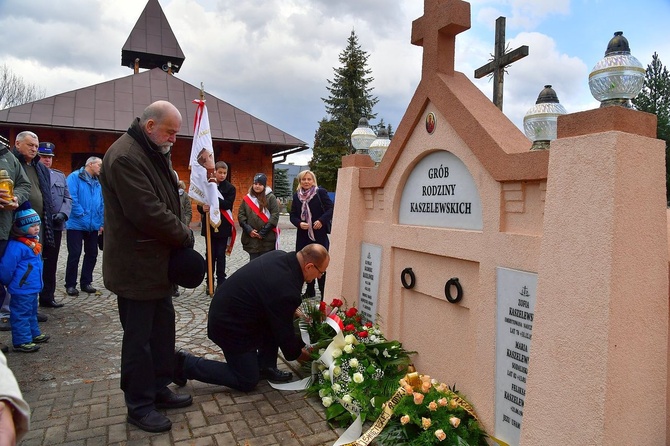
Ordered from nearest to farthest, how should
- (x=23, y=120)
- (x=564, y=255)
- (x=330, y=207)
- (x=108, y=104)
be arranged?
(x=564, y=255), (x=330, y=207), (x=23, y=120), (x=108, y=104)

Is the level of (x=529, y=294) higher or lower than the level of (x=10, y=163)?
lower

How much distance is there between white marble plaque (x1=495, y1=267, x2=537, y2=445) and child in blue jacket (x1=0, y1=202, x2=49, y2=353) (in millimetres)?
4079

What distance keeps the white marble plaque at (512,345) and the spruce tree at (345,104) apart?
29.7 metres

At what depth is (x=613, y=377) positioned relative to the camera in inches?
76.6

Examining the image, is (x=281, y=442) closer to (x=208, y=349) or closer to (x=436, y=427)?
(x=436, y=427)

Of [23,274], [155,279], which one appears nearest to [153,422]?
[155,279]

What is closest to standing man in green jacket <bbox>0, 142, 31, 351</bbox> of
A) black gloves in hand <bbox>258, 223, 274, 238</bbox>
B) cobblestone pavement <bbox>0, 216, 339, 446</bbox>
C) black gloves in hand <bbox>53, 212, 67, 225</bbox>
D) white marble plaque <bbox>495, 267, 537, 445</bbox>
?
cobblestone pavement <bbox>0, 216, 339, 446</bbox>

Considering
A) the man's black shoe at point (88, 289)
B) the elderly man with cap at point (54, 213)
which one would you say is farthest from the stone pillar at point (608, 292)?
the man's black shoe at point (88, 289)

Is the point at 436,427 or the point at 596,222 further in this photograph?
the point at 436,427

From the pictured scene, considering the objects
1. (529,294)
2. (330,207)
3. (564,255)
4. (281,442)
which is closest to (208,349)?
(281,442)

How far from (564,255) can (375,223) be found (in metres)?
2.37

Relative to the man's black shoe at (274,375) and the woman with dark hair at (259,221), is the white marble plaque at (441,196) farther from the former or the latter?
the woman with dark hair at (259,221)

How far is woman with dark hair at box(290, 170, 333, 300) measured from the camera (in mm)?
6449

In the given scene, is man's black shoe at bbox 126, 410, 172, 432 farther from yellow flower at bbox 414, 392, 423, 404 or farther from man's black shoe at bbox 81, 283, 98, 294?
man's black shoe at bbox 81, 283, 98, 294
